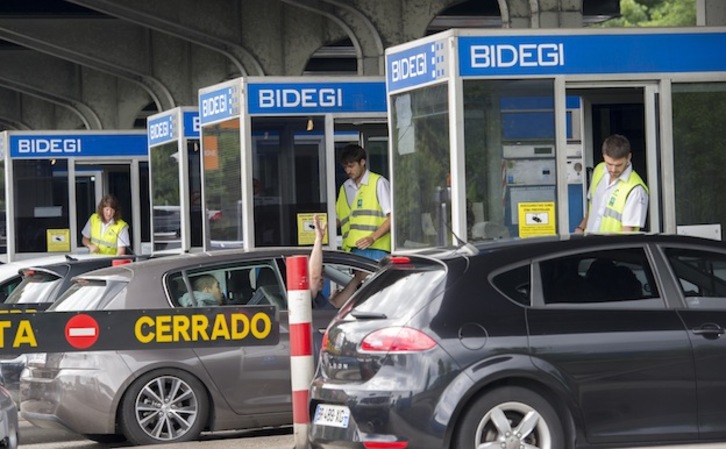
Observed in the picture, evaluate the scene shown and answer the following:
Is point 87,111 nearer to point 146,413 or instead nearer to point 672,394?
point 146,413

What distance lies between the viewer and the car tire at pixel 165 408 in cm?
1166

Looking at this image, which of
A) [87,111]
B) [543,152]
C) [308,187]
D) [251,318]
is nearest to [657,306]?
[251,318]

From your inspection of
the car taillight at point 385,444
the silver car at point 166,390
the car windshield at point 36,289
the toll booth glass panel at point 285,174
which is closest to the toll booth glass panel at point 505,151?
the silver car at point 166,390

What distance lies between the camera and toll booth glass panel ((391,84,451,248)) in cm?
1420

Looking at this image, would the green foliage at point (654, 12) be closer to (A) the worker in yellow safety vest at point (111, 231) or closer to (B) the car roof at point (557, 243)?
(A) the worker in yellow safety vest at point (111, 231)

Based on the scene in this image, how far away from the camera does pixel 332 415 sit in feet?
28.3

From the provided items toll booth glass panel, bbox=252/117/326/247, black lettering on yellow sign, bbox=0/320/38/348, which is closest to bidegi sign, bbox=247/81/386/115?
toll booth glass panel, bbox=252/117/326/247

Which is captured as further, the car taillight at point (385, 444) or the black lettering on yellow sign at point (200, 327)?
the black lettering on yellow sign at point (200, 327)

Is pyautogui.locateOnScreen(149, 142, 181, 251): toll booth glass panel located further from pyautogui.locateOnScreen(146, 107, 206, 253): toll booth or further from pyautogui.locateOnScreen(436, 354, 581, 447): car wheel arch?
pyautogui.locateOnScreen(436, 354, 581, 447): car wheel arch

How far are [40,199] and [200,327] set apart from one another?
1961 cm

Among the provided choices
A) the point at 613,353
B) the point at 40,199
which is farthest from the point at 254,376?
the point at 40,199

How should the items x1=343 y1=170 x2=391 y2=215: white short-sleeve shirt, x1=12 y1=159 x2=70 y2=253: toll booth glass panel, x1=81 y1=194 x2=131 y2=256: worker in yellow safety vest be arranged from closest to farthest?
x1=343 y1=170 x2=391 y2=215: white short-sleeve shirt
x1=81 y1=194 x2=131 y2=256: worker in yellow safety vest
x1=12 y1=159 x2=70 y2=253: toll booth glass panel

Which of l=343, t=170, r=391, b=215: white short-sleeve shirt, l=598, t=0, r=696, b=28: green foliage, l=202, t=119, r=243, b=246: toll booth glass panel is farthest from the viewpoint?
l=598, t=0, r=696, b=28: green foliage

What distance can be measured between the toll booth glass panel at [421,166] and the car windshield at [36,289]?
3086mm
